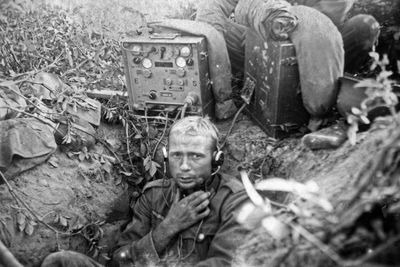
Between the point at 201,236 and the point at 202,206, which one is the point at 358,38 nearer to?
the point at 202,206

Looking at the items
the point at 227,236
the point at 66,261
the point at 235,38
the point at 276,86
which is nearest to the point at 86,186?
the point at 66,261

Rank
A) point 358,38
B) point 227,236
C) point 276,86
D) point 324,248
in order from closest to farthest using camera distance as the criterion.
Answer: point 324,248, point 227,236, point 276,86, point 358,38

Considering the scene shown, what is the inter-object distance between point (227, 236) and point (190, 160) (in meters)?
0.61

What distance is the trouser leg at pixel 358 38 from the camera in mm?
3641

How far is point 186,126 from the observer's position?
9.69ft

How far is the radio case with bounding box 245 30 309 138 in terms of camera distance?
11.0 ft

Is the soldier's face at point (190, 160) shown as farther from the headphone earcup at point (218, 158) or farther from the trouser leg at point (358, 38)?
the trouser leg at point (358, 38)

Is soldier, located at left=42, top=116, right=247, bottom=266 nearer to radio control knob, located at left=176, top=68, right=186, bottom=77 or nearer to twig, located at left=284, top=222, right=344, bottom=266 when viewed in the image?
radio control knob, located at left=176, top=68, right=186, bottom=77

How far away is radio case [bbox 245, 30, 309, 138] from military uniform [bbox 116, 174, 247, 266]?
94cm

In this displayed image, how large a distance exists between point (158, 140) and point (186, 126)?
136 centimetres

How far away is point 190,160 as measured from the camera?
2.88 metres

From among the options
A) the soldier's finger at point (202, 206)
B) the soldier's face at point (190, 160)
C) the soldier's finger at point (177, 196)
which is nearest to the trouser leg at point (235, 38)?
the soldier's face at point (190, 160)

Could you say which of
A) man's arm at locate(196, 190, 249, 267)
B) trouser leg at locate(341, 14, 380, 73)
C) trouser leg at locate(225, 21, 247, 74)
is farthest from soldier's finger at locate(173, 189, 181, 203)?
trouser leg at locate(225, 21, 247, 74)

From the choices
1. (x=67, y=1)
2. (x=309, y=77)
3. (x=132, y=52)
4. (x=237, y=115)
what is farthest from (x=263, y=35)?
(x=67, y=1)
